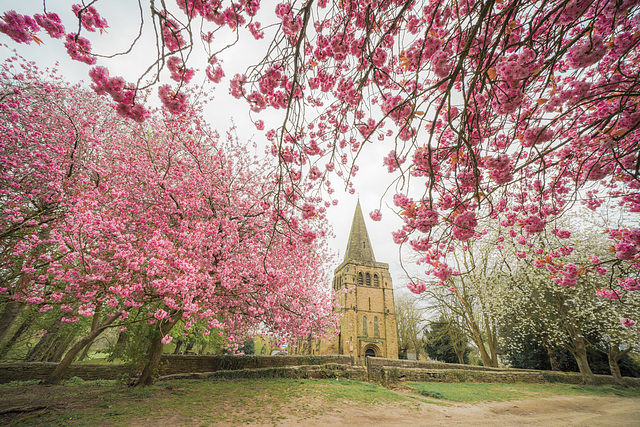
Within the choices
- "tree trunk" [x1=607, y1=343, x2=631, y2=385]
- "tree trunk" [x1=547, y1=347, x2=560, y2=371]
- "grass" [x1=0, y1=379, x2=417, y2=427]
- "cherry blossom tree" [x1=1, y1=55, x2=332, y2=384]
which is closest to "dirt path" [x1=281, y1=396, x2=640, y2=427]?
"grass" [x1=0, y1=379, x2=417, y2=427]

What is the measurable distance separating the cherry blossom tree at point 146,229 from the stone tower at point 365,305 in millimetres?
17028

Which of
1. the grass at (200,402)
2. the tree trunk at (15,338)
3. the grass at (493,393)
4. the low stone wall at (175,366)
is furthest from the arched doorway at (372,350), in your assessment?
the tree trunk at (15,338)

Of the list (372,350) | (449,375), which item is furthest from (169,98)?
(372,350)

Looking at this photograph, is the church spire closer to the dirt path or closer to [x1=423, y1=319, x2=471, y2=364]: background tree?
[x1=423, y1=319, x2=471, y2=364]: background tree

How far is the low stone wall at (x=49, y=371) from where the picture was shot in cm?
835

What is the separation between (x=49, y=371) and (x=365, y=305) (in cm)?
2419

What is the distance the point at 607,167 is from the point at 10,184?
457 inches

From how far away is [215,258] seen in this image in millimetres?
6645

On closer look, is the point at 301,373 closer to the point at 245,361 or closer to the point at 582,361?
the point at 245,361

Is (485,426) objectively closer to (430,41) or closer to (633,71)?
(633,71)

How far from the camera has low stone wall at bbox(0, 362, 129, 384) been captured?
→ 835cm

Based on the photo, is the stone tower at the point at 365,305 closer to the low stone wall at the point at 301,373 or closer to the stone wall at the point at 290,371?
the stone wall at the point at 290,371

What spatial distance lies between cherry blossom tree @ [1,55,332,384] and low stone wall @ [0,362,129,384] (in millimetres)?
1690

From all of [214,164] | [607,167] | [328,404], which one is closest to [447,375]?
[328,404]
